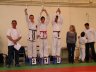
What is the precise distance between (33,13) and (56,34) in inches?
98.2

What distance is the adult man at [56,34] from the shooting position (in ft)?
48.7

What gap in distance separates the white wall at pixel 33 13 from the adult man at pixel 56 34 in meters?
1.85

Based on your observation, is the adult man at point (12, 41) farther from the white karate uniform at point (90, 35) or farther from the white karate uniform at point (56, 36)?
the white karate uniform at point (90, 35)

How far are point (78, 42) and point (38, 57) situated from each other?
3069mm

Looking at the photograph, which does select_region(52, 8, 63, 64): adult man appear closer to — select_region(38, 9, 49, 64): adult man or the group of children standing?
the group of children standing

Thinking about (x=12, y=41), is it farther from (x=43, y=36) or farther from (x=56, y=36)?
(x=56, y=36)

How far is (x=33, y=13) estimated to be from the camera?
1677 cm

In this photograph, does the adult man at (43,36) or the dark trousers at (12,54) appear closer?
the dark trousers at (12,54)

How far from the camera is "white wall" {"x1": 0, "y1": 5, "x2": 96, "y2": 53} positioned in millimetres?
16172

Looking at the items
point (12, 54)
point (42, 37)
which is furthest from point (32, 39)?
point (12, 54)

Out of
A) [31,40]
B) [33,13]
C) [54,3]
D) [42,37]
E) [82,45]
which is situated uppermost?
[54,3]

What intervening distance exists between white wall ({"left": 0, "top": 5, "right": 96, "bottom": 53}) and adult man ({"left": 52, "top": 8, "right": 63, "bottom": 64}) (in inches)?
72.8

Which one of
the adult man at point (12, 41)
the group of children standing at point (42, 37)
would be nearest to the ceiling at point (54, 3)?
the group of children standing at point (42, 37)

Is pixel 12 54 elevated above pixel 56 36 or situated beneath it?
situated beneath
